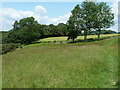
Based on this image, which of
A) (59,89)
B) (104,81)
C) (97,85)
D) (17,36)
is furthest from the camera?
(17,36)

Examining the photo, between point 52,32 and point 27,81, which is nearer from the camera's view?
point 27,81

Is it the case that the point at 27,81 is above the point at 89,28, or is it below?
below

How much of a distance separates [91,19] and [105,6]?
10809 millimetres

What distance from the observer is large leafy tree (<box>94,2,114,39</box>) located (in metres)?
63.2

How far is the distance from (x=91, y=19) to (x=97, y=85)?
56753 mm

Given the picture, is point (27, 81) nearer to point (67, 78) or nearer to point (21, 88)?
point (21, 88)

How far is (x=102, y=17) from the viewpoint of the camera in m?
64.1

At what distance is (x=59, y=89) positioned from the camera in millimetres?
6234

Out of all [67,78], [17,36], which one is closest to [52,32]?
[17,36]

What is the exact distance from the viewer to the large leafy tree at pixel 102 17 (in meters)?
63.2

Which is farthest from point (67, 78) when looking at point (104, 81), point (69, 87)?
point (104, 81)

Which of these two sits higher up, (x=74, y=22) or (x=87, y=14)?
(x=87, y=14)

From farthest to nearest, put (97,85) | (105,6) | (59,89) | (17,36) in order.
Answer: (17,36) → (105,6) → (97,85) → (59,89)

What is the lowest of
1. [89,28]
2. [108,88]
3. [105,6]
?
[108,88]
